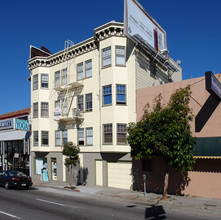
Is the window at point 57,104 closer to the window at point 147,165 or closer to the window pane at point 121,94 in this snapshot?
the window pane at point 121,94

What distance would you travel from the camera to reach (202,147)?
16.4 meters

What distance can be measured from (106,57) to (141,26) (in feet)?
14.5

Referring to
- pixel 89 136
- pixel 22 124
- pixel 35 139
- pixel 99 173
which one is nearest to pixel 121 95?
pixel 89 136

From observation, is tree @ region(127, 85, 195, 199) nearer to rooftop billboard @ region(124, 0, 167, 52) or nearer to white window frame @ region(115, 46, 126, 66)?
white window frame @ region(115, 46, 126, 66)

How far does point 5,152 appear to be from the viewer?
3500 centimetres

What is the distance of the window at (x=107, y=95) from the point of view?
861 inches

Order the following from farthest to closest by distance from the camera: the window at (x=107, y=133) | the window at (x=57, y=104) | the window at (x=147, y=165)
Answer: the window at (x=57, y=104) → the window at (x=107, y=133) → the window at (x=147, y=165)

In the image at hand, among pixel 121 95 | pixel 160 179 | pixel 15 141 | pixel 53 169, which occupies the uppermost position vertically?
pixel 121 95

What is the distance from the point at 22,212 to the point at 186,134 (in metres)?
9.91

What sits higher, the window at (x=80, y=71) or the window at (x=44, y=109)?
the window at (x=80, y=71)

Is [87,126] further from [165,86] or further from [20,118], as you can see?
[20,118]

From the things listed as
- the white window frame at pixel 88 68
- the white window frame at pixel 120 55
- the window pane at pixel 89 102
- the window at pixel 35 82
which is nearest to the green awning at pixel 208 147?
the white window frame at pixel 120 55

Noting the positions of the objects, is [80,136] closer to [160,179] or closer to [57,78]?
[57,78]

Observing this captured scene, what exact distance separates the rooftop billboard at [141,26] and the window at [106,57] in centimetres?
242
